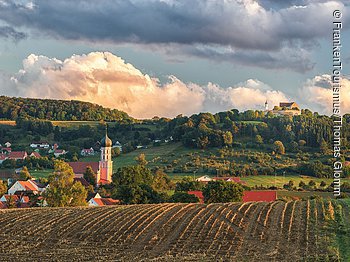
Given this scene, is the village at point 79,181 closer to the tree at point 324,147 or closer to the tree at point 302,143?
the tree at point 324,147

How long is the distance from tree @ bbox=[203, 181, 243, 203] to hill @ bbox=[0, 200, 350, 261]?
19.1 meters

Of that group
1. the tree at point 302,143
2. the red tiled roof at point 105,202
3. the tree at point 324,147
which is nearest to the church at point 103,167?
the red tiled roof at point 105,202

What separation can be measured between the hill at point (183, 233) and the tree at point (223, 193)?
19.1 m

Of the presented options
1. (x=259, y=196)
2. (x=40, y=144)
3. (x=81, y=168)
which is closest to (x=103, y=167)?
(x=81, y=168)

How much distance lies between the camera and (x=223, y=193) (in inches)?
2849

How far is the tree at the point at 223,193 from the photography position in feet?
237

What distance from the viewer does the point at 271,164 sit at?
13175 cm

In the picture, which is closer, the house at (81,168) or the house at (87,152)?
the house at (81,168)

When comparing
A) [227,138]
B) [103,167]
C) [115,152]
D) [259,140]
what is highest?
[227,138]

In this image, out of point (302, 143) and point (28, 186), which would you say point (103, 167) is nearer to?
point (28, 186)

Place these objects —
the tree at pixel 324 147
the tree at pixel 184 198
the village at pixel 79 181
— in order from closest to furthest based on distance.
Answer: the tree at pixel 184 198 < the village at pixel 79 181 < the tree at pixel 324 147

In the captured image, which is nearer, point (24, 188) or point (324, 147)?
point (24, 188)

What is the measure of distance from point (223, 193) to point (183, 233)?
32649 mm

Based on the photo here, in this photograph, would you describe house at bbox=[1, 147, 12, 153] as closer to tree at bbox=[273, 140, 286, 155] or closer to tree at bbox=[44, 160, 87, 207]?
tree at bbox=[273, 140, 286, 155]
